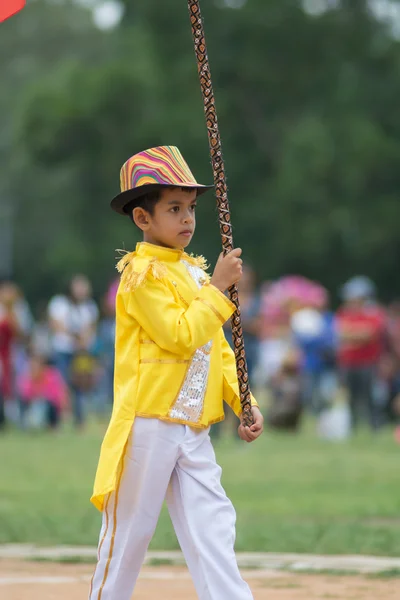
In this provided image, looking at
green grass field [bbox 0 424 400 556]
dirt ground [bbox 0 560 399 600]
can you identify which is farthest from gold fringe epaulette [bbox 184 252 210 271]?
green grass field [bbox 0 424 400 556]

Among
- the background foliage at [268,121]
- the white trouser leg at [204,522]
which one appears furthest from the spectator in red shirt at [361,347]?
the background foliage at [268,121]

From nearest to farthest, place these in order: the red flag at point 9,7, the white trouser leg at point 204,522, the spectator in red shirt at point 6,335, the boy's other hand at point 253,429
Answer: the white trouser leg at point 204,522 → the boy's other hand at point 253,429 → the red flag at point 9,7 → the spectator in red shirt at point 6,335

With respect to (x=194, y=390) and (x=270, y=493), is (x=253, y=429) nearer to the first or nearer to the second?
(x=194, y=390)

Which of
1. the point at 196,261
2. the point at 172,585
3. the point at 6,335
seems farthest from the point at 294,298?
the point at 196,261

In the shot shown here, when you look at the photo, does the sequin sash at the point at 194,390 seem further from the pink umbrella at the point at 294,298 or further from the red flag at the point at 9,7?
the pink umbrella at the point at 294,298

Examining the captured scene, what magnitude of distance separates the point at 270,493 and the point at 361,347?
20.3ft

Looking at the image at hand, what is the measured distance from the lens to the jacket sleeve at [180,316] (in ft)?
16.4

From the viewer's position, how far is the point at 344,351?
16.7 m

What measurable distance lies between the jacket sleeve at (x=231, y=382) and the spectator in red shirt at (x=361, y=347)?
11229 mm

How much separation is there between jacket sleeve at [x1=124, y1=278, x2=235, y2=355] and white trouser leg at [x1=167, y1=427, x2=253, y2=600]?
0.35 meters

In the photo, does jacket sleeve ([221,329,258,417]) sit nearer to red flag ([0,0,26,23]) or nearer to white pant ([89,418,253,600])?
white pant ([89,418,253,600])

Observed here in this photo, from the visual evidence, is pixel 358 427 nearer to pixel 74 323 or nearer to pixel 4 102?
pixel 74 323

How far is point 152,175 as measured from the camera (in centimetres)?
520

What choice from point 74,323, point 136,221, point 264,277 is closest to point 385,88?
point 264,277
